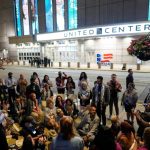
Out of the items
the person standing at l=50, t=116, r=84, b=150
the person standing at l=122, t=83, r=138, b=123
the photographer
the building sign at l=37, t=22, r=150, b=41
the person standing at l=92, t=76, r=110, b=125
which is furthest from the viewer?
the building sign at l=37, t=22, r=150, b=41

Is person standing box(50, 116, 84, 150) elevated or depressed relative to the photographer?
elevated

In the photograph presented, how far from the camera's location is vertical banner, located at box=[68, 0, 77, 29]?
4588 cm

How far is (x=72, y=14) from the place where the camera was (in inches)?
1827

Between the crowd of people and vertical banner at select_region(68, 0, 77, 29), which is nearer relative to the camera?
the crowd of people

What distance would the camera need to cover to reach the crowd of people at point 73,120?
13.9 feet

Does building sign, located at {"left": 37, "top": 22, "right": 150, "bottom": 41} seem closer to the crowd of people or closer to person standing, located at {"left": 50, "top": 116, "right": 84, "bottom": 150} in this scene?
the crowd of people

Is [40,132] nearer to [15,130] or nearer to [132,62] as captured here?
[15,130]

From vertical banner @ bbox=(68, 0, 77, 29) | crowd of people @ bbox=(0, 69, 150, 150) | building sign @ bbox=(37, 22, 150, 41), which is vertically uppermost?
vertical banner @ bbox=(68, 0, 77, 29)

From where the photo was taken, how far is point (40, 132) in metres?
7.34

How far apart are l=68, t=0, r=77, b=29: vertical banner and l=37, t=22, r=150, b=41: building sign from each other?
3733mm

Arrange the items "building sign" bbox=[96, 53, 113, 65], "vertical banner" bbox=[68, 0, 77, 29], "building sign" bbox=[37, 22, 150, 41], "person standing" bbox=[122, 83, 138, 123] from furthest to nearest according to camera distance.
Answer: "vertical banner" bbox=[68, 0, 77, 29], "building sign" bbox=[96, 53, 113, 65], "building sign" bbox=[37, 22, 150, 41], "person standing" bbox=[122, 83, 138, 123]

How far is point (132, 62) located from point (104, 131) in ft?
110

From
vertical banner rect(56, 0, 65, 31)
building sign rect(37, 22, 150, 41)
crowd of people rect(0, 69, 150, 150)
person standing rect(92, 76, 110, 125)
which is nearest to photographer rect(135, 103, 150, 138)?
crowd of people rect(0, 69, 150, 150)

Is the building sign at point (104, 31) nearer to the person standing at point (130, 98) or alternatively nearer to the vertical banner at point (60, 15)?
the vertical banner at point (60, 15)
